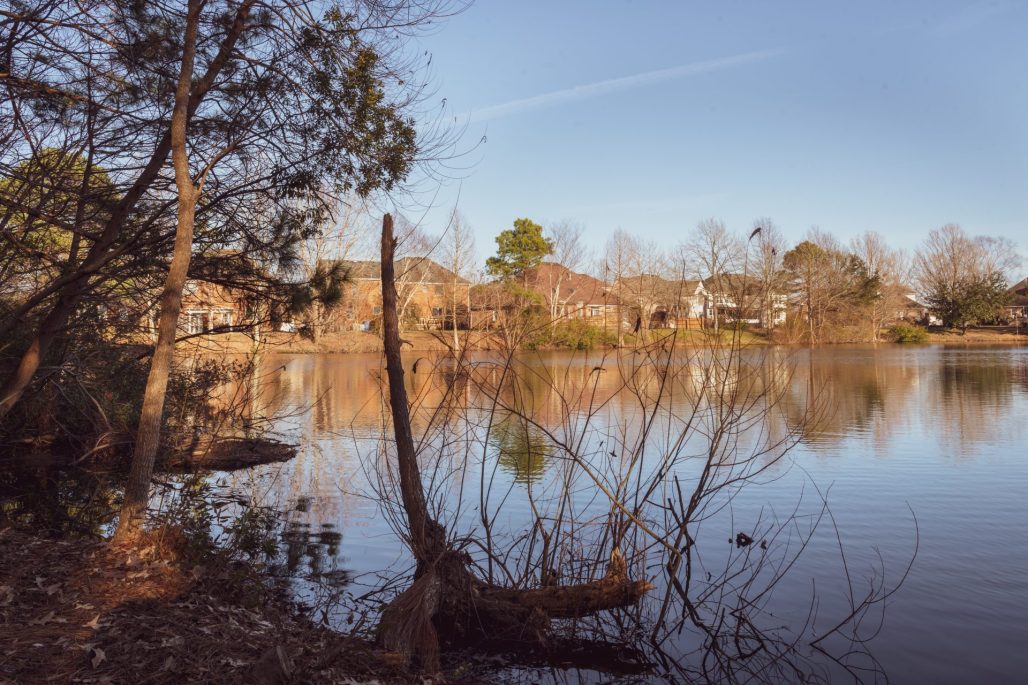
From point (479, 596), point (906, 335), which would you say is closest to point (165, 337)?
point (479, 596)

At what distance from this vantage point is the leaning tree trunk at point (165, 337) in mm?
7039

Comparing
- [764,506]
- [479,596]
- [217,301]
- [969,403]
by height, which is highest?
[217,301]

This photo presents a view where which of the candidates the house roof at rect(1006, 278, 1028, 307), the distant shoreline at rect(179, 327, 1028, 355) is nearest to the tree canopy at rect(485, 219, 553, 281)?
the distant shoreline at rect(179, 327, 1028, 355)

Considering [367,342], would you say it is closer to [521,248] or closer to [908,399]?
[521,248]

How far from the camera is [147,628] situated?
4.92 meters

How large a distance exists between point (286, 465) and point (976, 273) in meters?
78.5

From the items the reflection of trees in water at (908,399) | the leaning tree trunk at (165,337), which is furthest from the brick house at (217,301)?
the reflection of trees in water at (908,399)

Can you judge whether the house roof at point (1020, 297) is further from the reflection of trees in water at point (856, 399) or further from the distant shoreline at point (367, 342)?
the reflection of trees in water at point (856, 399)

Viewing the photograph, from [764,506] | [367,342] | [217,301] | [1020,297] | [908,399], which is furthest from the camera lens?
[1020,297]

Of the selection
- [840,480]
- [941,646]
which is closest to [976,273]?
Answer: [840,480]

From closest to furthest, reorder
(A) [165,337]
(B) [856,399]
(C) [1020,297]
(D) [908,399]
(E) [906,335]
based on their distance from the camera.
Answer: (A) [165,337]
(D) [908,399]
(B) [856,399]
(E) [906,335]
(C) [1020,297]

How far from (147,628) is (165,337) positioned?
10.1 feet

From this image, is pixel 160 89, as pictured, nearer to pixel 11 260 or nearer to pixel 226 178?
pixel 226 178

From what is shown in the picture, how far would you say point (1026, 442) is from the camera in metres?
16.3
